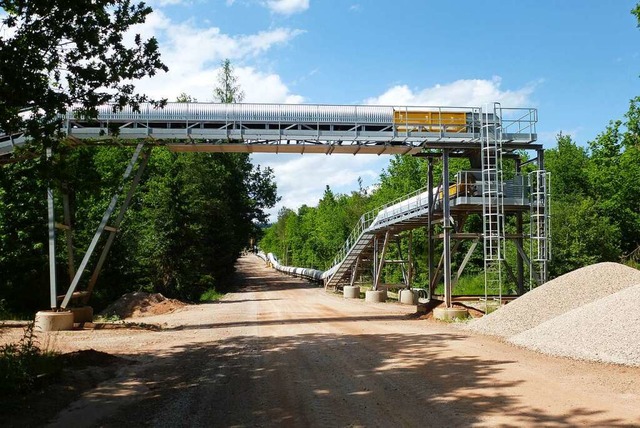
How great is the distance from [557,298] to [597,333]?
4404 mm

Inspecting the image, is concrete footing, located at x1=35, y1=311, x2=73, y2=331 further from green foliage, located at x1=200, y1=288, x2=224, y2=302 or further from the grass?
green foliage, located at x1=200, y1=288, x2=224, y2=302

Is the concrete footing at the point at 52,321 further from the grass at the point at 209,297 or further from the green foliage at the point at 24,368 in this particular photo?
the grass at the point at 209,297

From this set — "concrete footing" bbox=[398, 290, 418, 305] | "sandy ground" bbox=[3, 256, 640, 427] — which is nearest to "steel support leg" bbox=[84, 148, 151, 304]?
"sandy ground" bbox=[3, 256, 640, 427]

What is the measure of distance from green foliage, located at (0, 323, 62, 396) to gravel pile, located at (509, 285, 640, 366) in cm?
1039

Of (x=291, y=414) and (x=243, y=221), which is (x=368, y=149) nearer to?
(x=291, y=414)

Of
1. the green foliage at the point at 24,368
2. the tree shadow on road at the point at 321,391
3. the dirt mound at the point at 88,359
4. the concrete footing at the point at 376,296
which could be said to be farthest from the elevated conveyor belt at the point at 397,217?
the green foliage at the point at 24,368

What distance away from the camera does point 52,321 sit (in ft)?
58.2

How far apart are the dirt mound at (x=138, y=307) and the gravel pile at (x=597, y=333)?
18.8m

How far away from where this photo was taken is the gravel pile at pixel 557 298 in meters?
15.2

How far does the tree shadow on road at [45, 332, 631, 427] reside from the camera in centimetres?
712

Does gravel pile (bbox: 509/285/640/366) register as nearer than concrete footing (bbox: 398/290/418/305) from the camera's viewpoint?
Yes

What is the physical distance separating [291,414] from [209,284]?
3605cm

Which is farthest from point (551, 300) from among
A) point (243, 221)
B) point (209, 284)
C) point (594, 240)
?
point (243, 221)

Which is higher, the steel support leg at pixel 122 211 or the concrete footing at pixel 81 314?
the steel support leg at pixel 122 211
